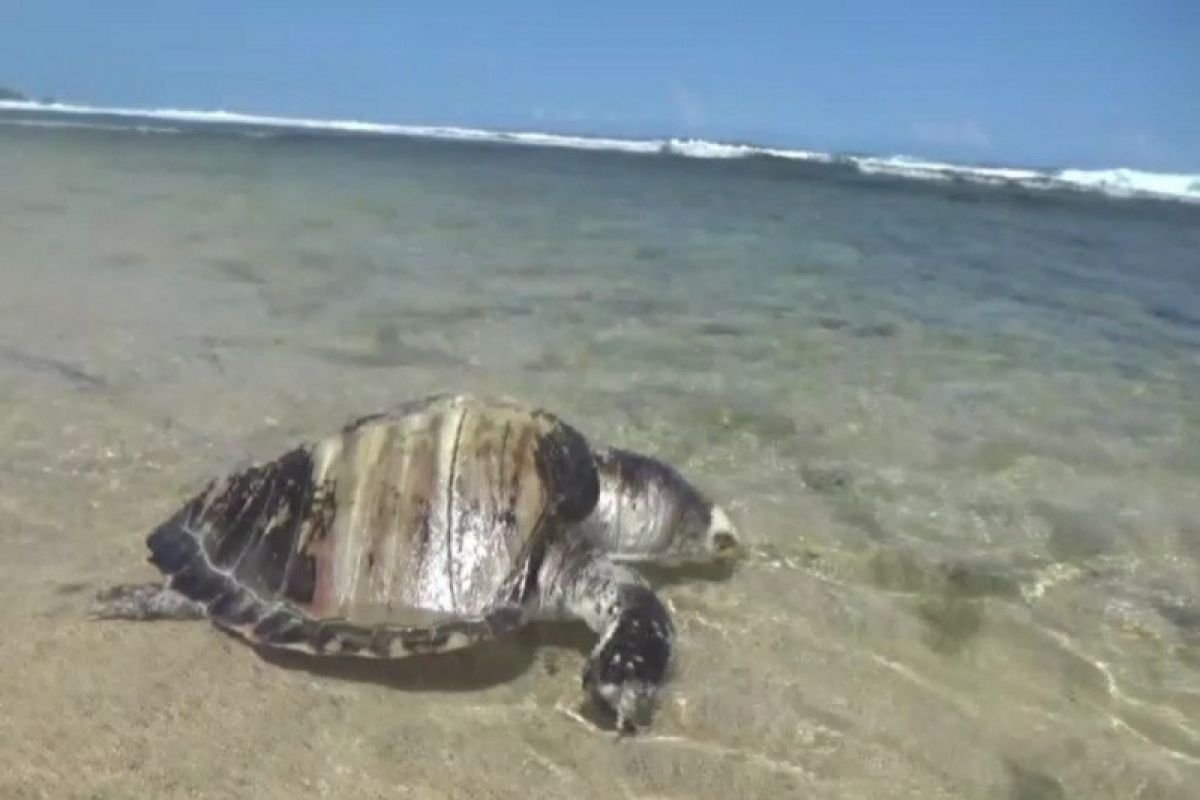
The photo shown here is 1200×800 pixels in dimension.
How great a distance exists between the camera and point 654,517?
450cm

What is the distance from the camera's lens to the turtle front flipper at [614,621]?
348 cm

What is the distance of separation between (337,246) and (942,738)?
416 inches

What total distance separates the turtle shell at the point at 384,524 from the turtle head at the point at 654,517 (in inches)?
8.4

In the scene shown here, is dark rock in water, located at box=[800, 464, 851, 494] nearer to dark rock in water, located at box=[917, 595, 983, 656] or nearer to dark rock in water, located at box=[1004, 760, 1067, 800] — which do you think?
dark rock in water, located at box=[917, 595, 983, 656]

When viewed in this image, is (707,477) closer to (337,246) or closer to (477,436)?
(477,436)

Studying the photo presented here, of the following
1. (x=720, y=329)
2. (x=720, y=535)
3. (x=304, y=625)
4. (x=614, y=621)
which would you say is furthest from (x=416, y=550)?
(x=720, y=329)

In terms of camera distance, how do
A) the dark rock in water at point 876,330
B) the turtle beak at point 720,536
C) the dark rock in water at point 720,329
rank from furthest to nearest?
the dark rock in water at point 876,330, the dark rock in water at point 720,329, the turtle beak at point 720,536

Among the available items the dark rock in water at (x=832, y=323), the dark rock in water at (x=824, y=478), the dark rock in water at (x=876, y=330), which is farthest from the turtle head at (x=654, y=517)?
the dark rock in water at (x=832, y=323)

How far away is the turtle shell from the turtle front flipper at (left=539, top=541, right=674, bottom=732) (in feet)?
0.39

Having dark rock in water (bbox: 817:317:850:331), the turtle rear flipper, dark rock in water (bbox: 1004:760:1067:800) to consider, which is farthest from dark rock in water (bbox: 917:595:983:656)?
dark rock in water (bbox: 817:317:850:331)

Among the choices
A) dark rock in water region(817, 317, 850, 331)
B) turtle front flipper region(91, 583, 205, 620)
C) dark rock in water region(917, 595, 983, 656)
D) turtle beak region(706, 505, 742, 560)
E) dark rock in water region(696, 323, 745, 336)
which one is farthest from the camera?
dark rock in water region(817, 317, 850, 331)

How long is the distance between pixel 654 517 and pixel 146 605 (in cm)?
192

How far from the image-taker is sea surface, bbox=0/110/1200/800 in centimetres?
330

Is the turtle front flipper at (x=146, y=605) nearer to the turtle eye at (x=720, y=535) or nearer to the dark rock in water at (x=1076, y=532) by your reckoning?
the turtle eye at (x=720, y=535)
